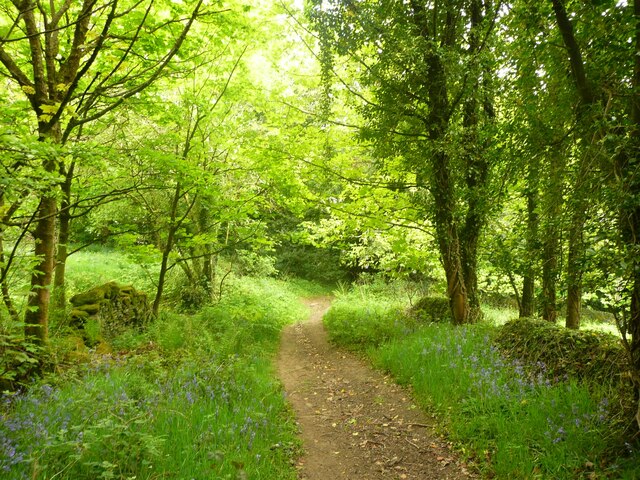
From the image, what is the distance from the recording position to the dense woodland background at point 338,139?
3.90m

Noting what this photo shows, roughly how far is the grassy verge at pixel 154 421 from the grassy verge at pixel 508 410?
2295 millimetres

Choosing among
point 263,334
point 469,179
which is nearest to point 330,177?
point 469,179

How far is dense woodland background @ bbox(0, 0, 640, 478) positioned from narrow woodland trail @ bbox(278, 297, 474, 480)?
2.41m

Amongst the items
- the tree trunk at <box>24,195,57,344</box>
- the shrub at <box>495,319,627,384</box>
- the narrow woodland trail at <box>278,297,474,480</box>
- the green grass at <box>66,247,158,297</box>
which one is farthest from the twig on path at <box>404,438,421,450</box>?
the green grass at <box>66,247,158,297</box>

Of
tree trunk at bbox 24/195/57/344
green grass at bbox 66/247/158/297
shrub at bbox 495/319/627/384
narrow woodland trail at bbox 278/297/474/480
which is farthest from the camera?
green grass at bbox 66/247/158/297

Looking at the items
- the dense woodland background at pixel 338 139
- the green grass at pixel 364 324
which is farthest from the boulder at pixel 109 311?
the green grass at pixel 364 324

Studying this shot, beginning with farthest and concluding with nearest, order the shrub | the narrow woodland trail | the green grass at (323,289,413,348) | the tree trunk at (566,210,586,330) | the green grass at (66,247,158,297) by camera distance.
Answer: the green grass at (66,247,158,297)
the green grass at (323,289,413,348)
the shrub
the narrow woodland trail
the tree trunk at (566,210,586,330)

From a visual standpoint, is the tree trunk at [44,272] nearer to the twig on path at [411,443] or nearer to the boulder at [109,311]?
the boulder at [109,311]

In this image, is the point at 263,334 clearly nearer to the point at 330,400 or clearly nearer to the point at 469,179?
the point at 330,400

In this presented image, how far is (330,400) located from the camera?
711cm

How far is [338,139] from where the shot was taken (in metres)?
11.6

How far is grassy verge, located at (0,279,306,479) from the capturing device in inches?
128

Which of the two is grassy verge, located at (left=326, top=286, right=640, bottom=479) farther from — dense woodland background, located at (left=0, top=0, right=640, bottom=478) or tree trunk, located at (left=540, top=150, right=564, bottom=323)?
tree trunk, located at (left=540, top=150, right=564, bottom=323)

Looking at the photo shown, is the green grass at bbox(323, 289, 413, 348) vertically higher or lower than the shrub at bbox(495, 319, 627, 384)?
lower
